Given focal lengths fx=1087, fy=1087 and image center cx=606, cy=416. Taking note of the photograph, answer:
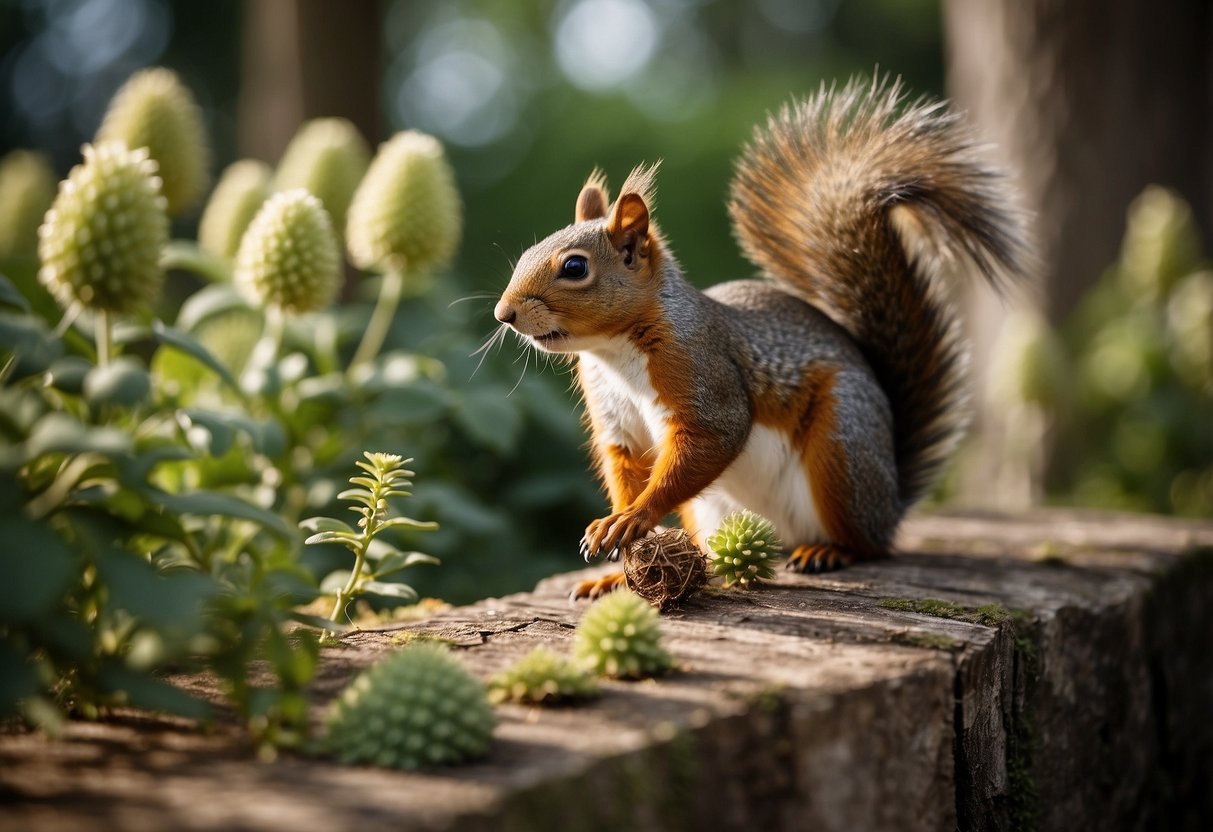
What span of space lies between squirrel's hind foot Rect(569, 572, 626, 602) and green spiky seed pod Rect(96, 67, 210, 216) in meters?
1.48

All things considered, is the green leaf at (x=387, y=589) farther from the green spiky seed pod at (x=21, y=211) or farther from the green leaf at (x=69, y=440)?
the green spiky seed pod at (x=21, y=211)

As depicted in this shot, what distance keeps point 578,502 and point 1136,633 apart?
1.50 m

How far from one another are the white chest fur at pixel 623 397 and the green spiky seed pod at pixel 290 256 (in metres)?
0.56

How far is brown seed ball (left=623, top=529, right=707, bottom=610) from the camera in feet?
5.93

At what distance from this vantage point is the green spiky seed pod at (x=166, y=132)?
103 inches

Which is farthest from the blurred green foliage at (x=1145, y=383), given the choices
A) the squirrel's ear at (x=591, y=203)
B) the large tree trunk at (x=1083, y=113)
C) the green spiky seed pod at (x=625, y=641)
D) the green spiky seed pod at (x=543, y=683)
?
the green spiky seed pod at (x=543, y=683)

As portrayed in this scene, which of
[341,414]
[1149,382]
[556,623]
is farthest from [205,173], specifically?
[1149,382]

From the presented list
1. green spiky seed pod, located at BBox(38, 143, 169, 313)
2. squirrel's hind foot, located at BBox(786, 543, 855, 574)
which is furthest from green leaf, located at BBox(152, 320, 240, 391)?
squirrel's hind foot, located at BBox(786, 543, 855, 574)

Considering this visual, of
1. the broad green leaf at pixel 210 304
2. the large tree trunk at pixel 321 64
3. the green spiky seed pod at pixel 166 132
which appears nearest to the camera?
the broad green leaf at pixel 210 304

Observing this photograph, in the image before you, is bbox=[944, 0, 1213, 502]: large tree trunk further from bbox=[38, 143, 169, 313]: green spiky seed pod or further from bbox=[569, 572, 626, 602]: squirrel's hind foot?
bbox=[38, 143, 169, 313]: green spiky seed pod

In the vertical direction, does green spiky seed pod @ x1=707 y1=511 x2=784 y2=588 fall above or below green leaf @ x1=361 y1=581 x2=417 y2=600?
above

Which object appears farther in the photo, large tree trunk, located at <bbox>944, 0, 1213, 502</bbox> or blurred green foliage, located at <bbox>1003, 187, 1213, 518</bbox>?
large tree trunk, located at <bbox>944, 0, 1213, 502</bbox>

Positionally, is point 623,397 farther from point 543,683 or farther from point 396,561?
point 543,683

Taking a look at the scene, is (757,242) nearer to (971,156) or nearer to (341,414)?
(971,156)
